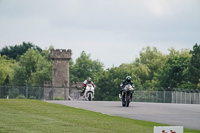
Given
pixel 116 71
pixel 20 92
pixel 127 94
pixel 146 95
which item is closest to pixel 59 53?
pixel 116 71

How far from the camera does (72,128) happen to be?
57.4 feet

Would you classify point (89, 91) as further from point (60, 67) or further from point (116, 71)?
point (116, 71)

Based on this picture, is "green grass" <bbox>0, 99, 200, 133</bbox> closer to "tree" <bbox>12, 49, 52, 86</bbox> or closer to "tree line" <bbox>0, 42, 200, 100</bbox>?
"tree line" <bbox>0, 42, 200, 100</bbox>

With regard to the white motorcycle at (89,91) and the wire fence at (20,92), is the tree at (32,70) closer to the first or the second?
the wire fence at (20,92)

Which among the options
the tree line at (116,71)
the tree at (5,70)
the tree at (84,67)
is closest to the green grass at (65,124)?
the tree line at (116,71)

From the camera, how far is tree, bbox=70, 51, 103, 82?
5349 inches

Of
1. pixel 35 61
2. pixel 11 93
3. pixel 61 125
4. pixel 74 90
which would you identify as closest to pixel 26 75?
pixel 35 61

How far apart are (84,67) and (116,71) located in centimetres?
3187

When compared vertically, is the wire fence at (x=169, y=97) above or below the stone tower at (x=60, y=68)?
below

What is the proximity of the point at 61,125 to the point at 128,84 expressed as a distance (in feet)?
45.8

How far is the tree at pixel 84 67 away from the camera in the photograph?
136 metres

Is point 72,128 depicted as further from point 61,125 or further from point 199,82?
point 199,82

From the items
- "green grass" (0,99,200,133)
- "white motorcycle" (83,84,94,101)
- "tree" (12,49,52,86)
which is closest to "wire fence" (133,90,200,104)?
"white motorcycle" (83,84,94,101)

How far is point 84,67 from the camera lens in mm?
137750
